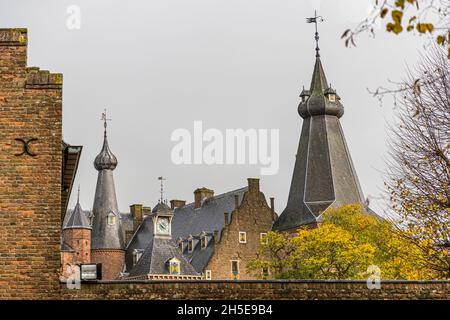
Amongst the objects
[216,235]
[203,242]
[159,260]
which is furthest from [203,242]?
[159,260]

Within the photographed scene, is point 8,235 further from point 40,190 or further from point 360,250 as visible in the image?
point 360,250

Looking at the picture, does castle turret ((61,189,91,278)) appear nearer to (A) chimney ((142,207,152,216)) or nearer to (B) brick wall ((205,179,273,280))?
(A) chimney ((142,207,152,216))

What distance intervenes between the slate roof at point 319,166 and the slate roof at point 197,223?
17.2 feet

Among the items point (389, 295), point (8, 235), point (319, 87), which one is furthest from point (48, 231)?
point (319, 87)

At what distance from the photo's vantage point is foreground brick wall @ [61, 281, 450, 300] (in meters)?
16.9

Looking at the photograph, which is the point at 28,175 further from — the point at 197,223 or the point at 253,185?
the point at 197,223

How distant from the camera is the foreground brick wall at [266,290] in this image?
16.9m

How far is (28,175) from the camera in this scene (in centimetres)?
1694

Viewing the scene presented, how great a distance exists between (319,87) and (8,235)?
65.9 meters

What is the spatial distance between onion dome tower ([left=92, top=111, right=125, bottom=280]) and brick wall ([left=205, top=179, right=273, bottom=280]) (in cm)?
1428

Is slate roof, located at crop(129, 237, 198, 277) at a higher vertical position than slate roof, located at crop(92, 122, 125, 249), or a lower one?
lower

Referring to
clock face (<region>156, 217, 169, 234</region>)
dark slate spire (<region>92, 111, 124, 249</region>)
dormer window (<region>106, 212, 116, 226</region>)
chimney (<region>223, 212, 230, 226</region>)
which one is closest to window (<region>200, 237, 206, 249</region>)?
chimney (<region>223, 212, 230, 226</region>)

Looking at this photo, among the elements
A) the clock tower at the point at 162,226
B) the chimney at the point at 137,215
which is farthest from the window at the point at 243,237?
the chimney at the point at 137,215

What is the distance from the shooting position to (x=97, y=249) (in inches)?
3440
